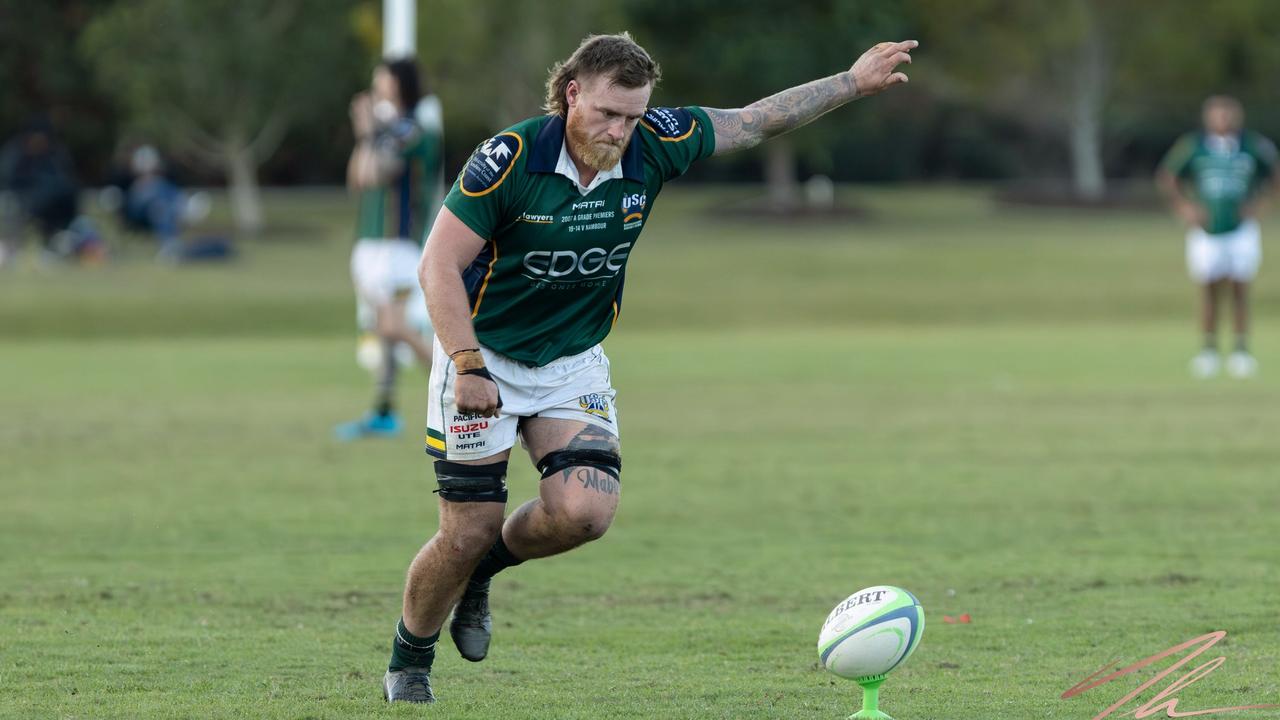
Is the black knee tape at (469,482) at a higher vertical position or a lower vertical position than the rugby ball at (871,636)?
higher

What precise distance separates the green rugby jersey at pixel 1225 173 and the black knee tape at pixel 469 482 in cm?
1491

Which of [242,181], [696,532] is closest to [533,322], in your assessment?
[696,532]

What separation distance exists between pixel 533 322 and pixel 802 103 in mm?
1329

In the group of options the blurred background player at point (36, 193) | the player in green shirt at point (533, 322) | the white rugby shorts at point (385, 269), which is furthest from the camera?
the blurred background player at point (36, 193)

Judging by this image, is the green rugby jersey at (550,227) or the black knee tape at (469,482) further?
the black knee tape at (469,482)

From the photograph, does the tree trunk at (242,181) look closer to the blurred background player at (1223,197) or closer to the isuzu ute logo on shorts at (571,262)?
the blurred background player at (1223,197)

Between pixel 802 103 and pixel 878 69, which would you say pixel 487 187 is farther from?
pixel 878 69

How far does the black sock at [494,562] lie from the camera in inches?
244

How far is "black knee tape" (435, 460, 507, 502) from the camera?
5.97 meters

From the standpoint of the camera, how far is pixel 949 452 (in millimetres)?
12797

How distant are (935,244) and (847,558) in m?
33.2

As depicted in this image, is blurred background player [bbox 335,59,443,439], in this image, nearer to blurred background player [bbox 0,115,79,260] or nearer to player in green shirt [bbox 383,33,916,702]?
player in green shirt [bbox 383,33,916,702]

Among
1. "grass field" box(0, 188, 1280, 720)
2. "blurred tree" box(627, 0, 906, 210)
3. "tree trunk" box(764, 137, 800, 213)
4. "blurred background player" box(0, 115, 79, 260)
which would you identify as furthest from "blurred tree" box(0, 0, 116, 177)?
"grass field" box(0, 188, 1280, 720)

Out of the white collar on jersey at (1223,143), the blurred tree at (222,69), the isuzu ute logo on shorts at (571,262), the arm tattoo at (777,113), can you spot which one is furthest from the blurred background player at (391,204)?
the blurred tree at (222,69)
